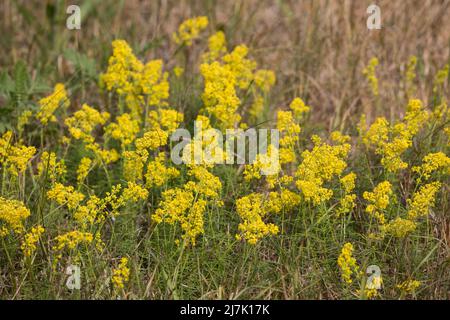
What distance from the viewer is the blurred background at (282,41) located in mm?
4414

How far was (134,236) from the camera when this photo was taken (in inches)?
124

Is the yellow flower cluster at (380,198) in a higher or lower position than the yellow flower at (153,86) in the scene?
lower

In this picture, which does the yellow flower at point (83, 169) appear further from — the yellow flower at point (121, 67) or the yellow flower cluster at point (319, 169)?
the yellow flower cluster at point (319, 169)

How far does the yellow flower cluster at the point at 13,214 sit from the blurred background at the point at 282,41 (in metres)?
1.38

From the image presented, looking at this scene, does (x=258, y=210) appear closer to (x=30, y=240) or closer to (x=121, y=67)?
(x=30, y=240)

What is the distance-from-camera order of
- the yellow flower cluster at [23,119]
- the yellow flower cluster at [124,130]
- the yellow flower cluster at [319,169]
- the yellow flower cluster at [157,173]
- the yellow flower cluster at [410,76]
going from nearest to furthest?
the yellow flower cluster at [319,169] → the yellow flower cluster at [157,173] → the yellow flower cluster at [124,130] → the yellow flower cluster at [23,119] → the yellow flower cluster at [410,76]

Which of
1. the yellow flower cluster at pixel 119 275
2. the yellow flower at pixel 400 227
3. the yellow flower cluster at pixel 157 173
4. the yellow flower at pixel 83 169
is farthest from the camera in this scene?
the yellow flower at pixel 83 169

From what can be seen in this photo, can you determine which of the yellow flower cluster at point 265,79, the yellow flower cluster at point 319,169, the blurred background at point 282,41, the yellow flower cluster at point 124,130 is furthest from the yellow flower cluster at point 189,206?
the blurred background at point 282,41

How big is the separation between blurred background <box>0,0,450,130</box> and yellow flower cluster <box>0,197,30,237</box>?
138cm

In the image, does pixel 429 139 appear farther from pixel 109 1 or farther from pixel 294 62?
pixel 109 1

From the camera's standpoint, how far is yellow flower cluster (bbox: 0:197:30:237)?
2773 mm

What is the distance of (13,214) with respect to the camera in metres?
2.77

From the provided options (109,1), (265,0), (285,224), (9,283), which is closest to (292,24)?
(265,0)
